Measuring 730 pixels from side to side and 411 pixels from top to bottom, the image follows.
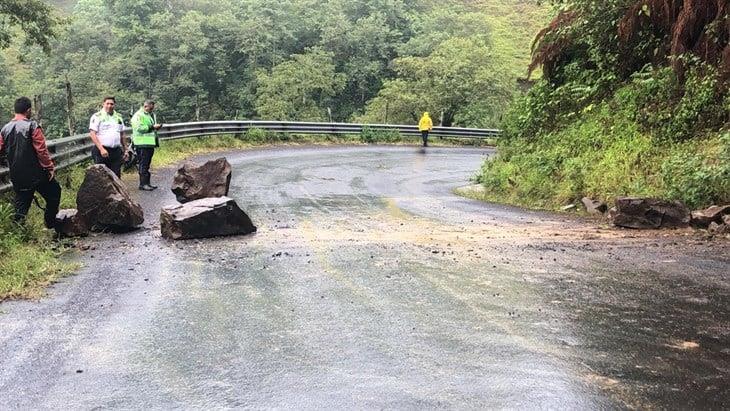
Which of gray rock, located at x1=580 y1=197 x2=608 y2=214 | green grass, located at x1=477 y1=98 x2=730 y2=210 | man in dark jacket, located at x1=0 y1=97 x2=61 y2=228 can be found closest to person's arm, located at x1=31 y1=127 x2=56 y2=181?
man in dark jacket, located at x1=0 y1=97 x2=61 y2=228

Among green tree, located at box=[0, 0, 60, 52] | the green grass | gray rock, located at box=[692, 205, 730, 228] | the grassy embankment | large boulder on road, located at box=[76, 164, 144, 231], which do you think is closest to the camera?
large boulder on road, located at box=[76, 164, 144, 231]

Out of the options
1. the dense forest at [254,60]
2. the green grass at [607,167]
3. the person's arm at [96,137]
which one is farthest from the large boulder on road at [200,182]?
the dense forest at [254,60]

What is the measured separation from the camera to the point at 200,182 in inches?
422

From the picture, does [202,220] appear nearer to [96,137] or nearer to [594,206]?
[96,137]

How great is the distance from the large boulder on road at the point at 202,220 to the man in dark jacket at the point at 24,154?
1.47 meters

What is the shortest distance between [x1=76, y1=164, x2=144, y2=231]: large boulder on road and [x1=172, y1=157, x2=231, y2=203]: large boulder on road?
2.23 m

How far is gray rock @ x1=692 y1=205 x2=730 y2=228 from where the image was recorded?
855cm

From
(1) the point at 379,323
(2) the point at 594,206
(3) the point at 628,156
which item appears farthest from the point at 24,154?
(3) the point at 628,156

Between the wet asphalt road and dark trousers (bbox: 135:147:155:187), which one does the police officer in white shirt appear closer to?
dark trousers (bbox: 135:147:155:187)

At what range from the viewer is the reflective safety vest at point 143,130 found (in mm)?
12422

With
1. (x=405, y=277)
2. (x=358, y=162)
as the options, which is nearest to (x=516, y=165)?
(x=358, y=162)

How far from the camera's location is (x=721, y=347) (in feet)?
14.4

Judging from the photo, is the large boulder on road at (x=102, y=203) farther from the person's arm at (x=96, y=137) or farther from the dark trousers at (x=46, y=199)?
the person's arm at (x=96, y=137)

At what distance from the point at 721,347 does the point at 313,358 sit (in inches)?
110
